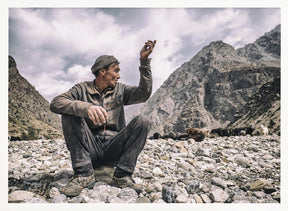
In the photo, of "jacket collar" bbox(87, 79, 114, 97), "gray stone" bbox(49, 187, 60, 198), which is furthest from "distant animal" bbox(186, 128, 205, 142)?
"gray stone" bbox(49, 187, 60, 198)

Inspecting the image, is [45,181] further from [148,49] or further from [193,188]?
[148,49]

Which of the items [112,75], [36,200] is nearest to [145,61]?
[112,75]

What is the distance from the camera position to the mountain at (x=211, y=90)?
97.0 m

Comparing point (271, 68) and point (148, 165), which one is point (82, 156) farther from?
point (271, 68)

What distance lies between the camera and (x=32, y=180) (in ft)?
10.2

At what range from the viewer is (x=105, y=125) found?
9.20 feet

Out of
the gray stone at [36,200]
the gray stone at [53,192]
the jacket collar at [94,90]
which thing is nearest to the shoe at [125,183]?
the gray stone at [53,192]

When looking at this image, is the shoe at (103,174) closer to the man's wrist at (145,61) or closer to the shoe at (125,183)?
the shoe at (125,183)

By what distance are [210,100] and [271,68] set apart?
2964cm

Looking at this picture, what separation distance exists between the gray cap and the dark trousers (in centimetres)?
72

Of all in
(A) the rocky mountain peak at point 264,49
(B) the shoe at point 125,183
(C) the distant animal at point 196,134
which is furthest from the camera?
(A) the rocky mountain peak at point 264,49
